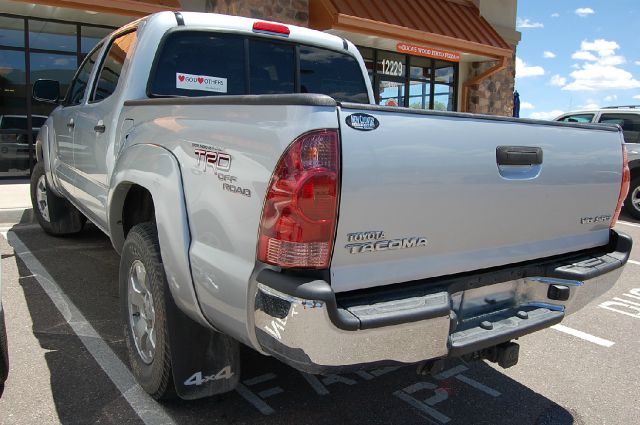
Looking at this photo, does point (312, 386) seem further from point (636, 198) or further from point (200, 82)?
point (636, 198)

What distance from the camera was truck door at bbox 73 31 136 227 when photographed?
3.56 meters

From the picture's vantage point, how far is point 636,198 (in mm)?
9875

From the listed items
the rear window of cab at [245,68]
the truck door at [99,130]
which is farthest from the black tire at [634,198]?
the truck door at [99,130]

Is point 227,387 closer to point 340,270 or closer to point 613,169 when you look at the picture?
point 340,270

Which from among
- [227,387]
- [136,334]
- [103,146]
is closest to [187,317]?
[227,387]

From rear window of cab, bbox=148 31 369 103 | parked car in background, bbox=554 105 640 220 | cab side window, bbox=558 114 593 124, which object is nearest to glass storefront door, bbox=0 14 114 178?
rear window of cab, bbox=148 31 369 103

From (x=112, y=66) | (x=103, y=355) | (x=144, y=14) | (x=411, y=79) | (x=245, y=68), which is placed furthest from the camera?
(x=411, y=79)

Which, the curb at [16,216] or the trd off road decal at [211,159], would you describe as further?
the curb at [16,216]

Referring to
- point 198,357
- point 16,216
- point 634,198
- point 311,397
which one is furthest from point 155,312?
point 634,198

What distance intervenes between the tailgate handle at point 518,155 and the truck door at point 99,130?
229 centimetres

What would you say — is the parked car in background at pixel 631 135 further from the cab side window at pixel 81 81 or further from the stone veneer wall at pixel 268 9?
the cab side window at pixel 81 81

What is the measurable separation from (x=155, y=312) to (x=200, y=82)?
1.68 m

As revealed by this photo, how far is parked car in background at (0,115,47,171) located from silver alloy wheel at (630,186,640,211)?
11343 mm

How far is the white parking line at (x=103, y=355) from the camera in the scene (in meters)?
2.73
